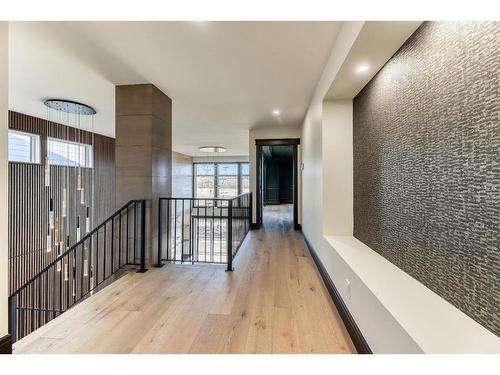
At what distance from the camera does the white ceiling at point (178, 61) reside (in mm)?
1986

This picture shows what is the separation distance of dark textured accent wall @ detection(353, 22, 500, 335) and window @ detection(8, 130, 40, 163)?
6.13 meters

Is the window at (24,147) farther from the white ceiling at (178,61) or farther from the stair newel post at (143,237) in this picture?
the stair newel post at (143,237)

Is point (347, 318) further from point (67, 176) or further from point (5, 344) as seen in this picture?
point (67, 176)

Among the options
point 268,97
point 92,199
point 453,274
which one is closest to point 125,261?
point 268,97

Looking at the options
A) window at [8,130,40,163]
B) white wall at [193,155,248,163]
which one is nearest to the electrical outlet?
window at [8,130,40,163]

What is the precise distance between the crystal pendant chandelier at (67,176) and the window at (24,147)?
0.18 meters

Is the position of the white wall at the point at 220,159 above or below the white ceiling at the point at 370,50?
above

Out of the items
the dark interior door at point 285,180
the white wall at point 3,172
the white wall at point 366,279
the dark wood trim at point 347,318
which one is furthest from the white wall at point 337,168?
the dark interior door at point 285,180

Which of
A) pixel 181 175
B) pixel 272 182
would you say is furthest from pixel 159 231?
pixel 272 182

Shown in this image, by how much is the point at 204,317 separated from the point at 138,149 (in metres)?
2.33

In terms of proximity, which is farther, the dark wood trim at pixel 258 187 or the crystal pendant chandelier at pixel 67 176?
the dark wood trim at pixel 258 187

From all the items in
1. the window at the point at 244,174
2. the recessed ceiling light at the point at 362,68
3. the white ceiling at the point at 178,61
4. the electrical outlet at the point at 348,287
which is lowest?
the electrical outlet at the point at 348,287
